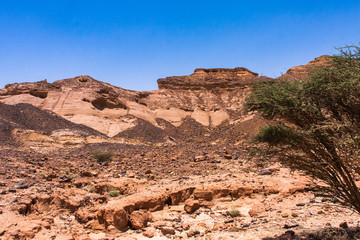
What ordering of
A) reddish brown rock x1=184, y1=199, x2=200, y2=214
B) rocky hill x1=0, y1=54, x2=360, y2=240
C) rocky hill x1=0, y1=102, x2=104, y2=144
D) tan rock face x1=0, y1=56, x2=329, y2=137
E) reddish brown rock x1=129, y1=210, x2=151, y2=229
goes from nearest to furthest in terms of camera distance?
rocky hill x1=0, y1=54, x2=360, y2=240, reddish brown rock x1=129, y1=210, x2=151, y2=229, reddish brown rock x1=184, y1=199, x2=200, y2=214, rocky hill x1=0, y1=102, x2=104, y2=144, tan rock face x1=0, y1=56, x2=329, y2=137

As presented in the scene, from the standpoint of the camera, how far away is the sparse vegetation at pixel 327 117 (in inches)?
199

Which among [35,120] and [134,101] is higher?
[134,101]

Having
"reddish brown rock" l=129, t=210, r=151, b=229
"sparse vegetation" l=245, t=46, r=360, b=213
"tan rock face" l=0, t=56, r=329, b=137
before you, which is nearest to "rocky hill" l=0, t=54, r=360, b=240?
"reddish brown rock" l=129, t=210, r=151, b=229

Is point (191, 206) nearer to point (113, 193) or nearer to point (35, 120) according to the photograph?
point (113, 193)

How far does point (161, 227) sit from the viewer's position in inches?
288

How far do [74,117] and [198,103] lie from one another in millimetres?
23256

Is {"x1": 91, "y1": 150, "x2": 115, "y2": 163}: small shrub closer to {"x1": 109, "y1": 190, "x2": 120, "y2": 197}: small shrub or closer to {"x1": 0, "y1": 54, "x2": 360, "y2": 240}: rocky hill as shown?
{"x1": 0, "y1": 54, "x2": 360, "y2": 240}: rocky hill

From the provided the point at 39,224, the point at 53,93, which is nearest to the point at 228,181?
the point at 39,224

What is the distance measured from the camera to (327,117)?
5.51 metres

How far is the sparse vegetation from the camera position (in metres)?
5.06

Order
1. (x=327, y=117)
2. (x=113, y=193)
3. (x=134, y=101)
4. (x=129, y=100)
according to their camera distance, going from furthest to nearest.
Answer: (x=134, y=101) < (x=129, y=100) < (x=113, y=193) < (x=327, y=117)

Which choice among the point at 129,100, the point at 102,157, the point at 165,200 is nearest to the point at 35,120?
the point at 129,100

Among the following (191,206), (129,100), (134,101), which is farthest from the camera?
(134,101)

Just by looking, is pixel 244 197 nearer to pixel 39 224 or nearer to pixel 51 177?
pixel 39 224
